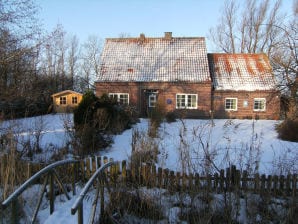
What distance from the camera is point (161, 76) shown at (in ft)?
67.0

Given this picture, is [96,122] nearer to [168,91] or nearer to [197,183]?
[197,183]

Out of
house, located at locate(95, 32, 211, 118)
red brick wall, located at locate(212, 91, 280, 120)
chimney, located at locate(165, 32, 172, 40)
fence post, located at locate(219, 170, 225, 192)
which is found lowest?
fence post, located at locate(219, 170, 225, 192)

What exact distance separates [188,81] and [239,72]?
488cm

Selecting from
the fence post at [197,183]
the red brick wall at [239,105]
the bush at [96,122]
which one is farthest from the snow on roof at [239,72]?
the fence post at [197,183]

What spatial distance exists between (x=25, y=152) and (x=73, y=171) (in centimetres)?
247

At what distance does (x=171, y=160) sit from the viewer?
7402mm

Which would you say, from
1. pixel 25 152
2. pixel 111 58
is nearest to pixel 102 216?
pixel 25 152

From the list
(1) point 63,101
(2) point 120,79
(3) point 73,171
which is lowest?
(3) point 73,171

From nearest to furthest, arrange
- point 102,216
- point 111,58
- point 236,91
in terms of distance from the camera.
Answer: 1. point 102,216
2. point 236,91
3. point 111,58

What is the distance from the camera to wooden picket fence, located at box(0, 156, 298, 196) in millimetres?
4562

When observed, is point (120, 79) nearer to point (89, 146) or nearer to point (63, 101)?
point (63, 101)

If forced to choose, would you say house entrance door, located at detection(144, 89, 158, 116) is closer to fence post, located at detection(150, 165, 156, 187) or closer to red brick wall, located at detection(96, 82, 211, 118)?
red brick wall, located at detection(96, 82, 211, 118)

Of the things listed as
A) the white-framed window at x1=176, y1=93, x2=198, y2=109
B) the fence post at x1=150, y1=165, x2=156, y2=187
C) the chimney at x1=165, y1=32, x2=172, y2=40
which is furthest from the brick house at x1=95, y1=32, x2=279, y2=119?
the fence post at x1=150, y1=165, x2=156, y2=187

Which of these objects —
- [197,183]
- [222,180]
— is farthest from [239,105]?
[197,183]
